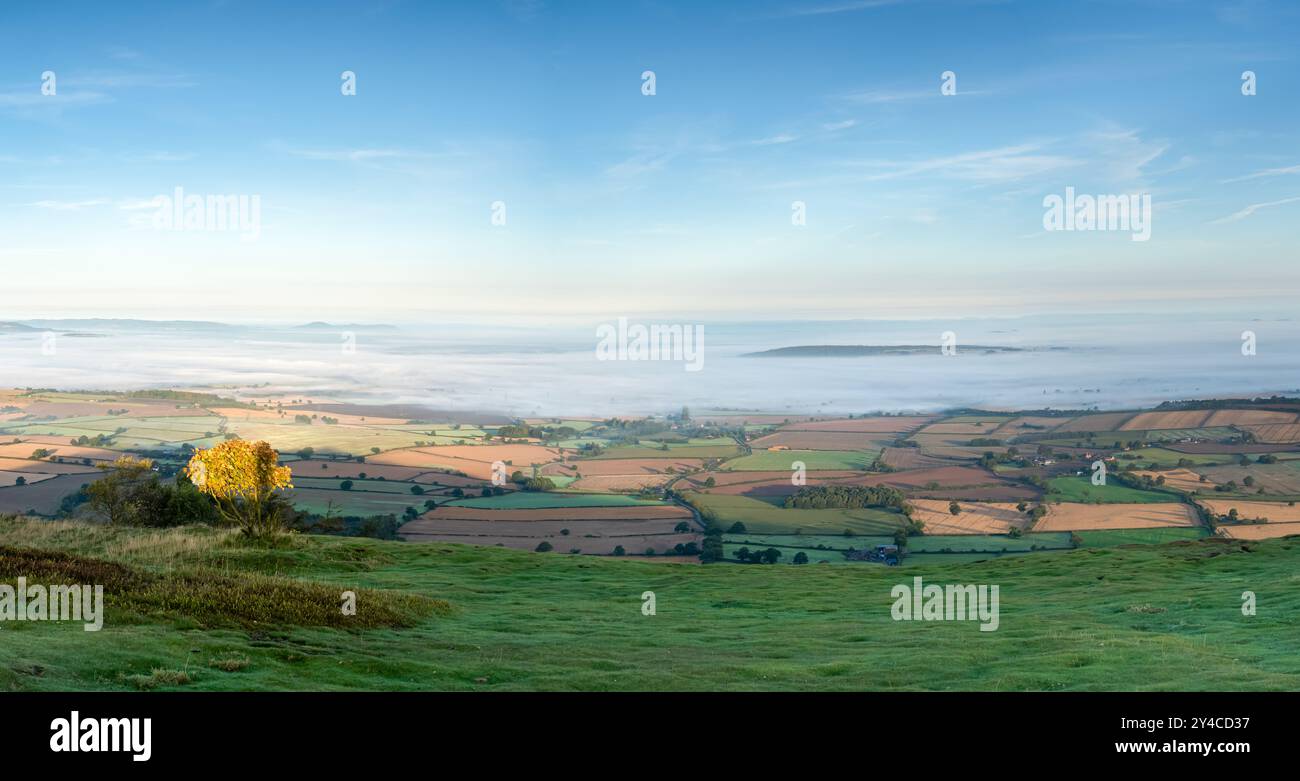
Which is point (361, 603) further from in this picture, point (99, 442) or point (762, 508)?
point (99, 442)

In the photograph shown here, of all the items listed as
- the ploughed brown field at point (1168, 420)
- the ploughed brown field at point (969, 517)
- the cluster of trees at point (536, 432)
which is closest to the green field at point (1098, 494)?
the ploughed brown field at point (969, 517)

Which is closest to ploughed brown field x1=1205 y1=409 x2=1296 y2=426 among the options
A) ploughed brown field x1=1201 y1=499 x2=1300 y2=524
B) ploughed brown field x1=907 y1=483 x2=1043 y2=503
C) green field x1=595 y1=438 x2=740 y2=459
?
ploughed brown field x1=1201 y1=499 x2=1300 y2=524

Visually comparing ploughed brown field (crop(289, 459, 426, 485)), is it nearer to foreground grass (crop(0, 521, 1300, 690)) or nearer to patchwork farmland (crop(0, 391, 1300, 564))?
patchwork farmland (crop(0, 391, 1300, 564))

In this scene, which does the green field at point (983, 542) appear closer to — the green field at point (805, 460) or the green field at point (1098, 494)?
the green field at point (1098, 494)

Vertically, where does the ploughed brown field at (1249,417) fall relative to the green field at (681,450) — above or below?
above

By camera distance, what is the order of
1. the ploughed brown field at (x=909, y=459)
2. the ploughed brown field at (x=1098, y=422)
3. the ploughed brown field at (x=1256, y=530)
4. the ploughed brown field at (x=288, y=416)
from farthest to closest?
the ploughed brown field at (x=288, y=416) → the ploughed brown field at (x=1098, y=422) → the ploughed brown field at (x=909, y=459) → the ploughed brown field at (x=1256, y=530)

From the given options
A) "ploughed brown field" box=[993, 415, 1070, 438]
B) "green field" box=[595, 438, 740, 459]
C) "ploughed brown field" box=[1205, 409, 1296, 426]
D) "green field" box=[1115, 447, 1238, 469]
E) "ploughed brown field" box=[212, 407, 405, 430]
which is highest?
"ploughed brown field" box=[212, 407, 405, 430]
